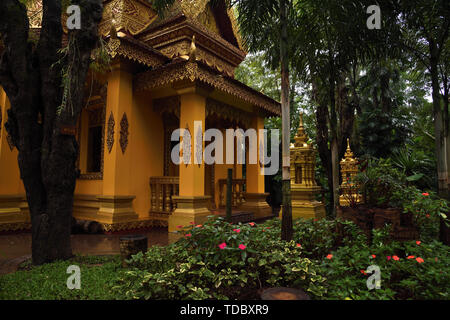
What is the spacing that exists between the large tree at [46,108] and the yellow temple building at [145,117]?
4.92ft

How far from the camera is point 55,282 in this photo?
3010 mm

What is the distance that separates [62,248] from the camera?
13.0ft

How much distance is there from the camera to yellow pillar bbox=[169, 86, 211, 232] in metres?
6.19

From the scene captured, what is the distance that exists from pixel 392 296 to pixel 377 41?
171 inches

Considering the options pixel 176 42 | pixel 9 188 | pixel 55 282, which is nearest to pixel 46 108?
pixel 55 282

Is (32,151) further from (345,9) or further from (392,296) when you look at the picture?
(345,9)

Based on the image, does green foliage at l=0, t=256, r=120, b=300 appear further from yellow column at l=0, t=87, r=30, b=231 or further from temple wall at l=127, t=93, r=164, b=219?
yellow column at l=0, t=87, r=30, b=231

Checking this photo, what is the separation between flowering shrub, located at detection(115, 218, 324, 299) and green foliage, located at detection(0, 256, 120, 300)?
0.28 metres

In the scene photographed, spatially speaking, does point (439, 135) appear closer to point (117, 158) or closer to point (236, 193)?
point (236, 193)

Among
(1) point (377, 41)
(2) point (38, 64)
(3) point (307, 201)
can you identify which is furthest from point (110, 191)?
(1) point (377, 41)

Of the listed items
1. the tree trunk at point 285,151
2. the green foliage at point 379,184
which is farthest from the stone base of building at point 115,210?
the green foliage at point 379,184

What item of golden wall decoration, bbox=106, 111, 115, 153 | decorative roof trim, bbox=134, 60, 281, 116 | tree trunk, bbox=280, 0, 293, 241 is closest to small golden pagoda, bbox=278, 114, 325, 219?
decorative roof trim, bbox=134, 60, 281, 116

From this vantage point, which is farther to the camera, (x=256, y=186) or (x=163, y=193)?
(x=256, y=186)

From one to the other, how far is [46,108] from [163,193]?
379 centimetres
